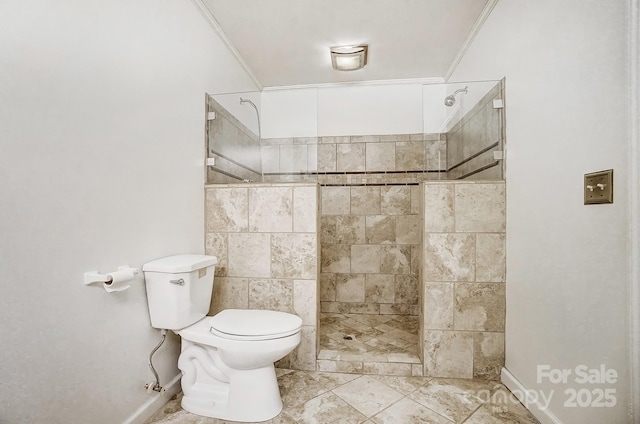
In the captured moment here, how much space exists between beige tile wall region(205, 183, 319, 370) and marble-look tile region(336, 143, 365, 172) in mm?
1197

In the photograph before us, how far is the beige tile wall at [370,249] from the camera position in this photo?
3.05m

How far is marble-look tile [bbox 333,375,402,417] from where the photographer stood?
1.62 metres

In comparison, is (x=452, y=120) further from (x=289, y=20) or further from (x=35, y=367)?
(x=35, y=367)

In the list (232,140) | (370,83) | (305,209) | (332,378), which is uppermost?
(370,83)

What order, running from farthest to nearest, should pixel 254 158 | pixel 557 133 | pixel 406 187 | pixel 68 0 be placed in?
pixel 406 187
pixel 254 158
pixel 557 133
pixel 68 0

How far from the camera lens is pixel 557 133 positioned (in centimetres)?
134

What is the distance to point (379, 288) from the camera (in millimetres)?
3078

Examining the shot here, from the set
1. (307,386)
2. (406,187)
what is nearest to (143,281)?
(307,386)

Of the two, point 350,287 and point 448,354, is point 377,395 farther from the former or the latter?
point 350,287

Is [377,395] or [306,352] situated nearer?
[377,395]

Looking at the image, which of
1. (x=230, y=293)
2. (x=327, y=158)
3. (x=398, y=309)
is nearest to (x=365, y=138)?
(x=327, y=158)

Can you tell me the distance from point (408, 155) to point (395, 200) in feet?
1.54

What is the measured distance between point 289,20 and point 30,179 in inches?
75.3

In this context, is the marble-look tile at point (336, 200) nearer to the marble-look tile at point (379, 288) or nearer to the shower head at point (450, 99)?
the marble-look tile at point (379, 288)
